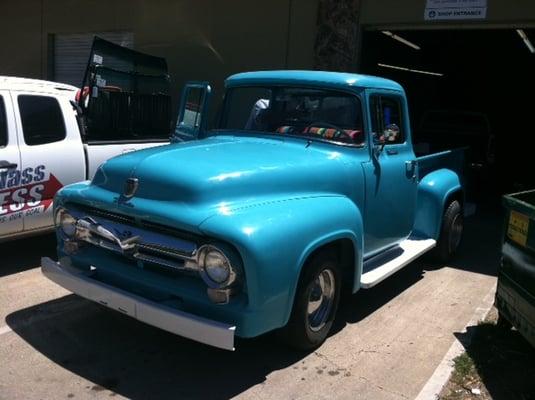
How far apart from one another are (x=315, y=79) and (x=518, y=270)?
Result: 215cm

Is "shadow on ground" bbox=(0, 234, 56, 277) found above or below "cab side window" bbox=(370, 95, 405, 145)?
below

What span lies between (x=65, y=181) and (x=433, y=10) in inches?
220

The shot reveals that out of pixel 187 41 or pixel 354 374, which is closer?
pixel 354 374

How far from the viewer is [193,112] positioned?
17.9 feet

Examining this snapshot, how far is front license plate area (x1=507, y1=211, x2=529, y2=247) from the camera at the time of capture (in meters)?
4.08

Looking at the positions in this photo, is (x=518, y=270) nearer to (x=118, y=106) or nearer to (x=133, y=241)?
(x=133, y=241)

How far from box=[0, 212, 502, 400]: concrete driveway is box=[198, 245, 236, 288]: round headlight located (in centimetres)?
76

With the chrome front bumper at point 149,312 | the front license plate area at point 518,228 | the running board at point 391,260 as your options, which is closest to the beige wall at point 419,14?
the running board at point 391,260

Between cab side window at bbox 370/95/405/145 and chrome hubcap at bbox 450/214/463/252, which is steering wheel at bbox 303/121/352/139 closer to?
cab side window at bbox 370/95/405/145

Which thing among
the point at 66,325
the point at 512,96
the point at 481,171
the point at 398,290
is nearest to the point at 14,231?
the point at 66,325

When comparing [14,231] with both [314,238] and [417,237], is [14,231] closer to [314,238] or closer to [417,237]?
[314,238]

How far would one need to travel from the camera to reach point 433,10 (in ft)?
27.3

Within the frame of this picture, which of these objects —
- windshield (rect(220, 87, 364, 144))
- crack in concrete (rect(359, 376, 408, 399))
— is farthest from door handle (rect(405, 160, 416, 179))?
crack in concrete (rect(359, 376, 408, 399))

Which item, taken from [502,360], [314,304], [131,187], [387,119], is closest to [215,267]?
[131,187]
